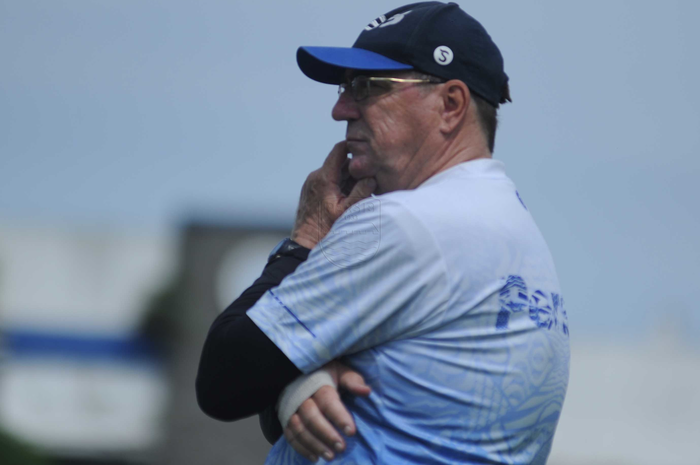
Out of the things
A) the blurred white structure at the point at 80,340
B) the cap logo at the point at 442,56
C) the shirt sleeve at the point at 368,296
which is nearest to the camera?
the shirt sleeve at the point at 368,296

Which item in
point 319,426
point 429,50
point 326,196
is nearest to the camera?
point 319,426

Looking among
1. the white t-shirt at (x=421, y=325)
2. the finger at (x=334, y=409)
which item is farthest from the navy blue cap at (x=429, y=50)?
the finger at (x=334, y=409)

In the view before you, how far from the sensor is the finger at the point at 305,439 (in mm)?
1826

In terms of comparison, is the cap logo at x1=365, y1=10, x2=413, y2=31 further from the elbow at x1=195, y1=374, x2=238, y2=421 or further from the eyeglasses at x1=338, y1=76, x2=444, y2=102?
the elbow at x1=195, y1=374, x2=238, y2=421

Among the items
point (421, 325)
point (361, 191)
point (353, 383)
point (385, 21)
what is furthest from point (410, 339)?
point (385, 21)

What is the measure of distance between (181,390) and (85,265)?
A: 6.52 m

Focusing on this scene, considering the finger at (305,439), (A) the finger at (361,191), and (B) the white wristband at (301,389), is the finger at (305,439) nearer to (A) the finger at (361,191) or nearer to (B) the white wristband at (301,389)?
(B) the white wristband at (301,389)

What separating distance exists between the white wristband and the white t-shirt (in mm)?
28

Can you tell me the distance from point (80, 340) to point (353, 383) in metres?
16.9

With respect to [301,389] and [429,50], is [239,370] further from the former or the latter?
[429,50]

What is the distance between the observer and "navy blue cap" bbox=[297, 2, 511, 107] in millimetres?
2135

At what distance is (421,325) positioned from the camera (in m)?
1.82

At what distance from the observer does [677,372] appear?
62.4 ft

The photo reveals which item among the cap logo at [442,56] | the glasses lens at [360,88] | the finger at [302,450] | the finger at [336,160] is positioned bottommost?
the finger at [302,450]
